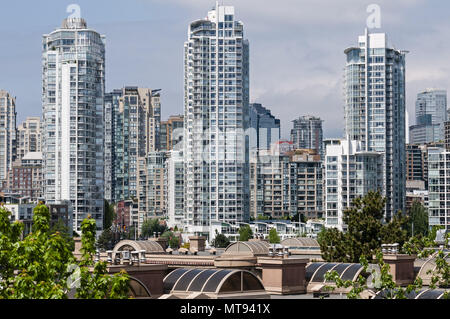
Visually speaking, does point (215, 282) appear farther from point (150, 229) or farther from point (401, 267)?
point (150, 229)

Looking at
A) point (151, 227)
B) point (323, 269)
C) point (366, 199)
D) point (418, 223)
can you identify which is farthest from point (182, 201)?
point (323, 269)

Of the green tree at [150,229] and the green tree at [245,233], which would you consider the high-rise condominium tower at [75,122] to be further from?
the green tree at [245,233]

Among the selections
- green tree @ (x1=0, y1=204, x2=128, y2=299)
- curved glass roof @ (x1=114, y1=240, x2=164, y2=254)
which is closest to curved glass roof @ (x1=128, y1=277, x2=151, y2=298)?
green tree @ (x1=0, y1=204, x2=128, y2=299)

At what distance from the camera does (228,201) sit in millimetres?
140625

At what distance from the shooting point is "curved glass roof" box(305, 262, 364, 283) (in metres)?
28.7

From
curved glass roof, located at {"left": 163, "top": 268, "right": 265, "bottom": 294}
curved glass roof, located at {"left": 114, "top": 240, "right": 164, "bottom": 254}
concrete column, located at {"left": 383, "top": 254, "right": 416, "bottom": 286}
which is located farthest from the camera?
curved glass roof, located at {"left": 114, "top": 240, "right": 164, "bottom": 254}

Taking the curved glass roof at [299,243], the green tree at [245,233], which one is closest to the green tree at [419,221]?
the green tree at [245,233]

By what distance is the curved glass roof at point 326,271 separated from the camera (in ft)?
94.1

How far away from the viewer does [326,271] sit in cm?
2944

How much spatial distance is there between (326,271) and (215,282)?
7.76 m

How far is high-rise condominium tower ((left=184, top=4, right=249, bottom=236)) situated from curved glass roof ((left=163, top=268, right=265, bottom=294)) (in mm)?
116007

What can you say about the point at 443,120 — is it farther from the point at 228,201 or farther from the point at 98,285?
the point at 98,285

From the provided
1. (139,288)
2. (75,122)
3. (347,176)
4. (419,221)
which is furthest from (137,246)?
(419,221)

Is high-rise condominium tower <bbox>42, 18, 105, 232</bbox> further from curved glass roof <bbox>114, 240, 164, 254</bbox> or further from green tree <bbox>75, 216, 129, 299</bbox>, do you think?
green tree <bbox>75, 216, 129, 299</bbox>
